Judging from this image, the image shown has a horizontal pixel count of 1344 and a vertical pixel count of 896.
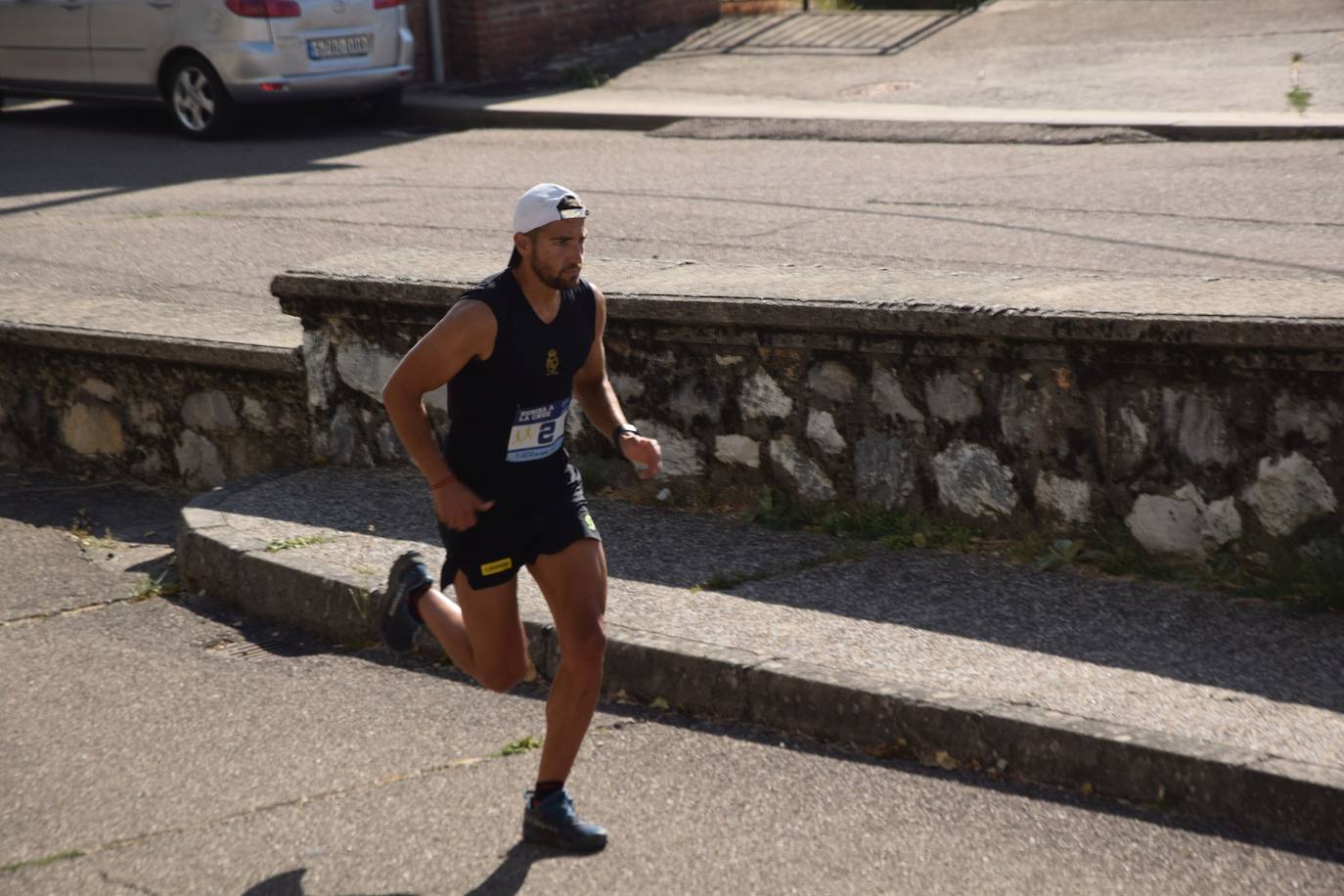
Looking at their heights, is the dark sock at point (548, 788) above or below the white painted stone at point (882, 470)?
below

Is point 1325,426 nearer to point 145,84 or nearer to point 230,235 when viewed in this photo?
point 230,235

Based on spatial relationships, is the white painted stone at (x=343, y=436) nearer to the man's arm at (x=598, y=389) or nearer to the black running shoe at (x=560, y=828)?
the man's arm at (x=598, y=389)

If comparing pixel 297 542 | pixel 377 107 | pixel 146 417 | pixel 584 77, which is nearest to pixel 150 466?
pixel 146 417

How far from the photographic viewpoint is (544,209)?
4.19 metres

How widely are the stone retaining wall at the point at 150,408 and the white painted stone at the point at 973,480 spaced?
3.06 meters

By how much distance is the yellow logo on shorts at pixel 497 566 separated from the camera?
14.4 feet

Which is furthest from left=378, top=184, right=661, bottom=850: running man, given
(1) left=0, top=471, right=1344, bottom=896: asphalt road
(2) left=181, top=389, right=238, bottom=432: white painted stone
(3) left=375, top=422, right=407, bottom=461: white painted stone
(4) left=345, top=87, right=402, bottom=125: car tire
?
(4) left=345, top=87, right=402, bottom=125: car tire

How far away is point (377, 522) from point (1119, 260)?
14.4 feet

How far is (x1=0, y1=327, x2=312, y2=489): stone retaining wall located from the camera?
7676mm

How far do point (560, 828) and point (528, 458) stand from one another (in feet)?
3.08

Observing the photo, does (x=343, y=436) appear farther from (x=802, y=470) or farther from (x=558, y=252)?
(x=558, y=252)

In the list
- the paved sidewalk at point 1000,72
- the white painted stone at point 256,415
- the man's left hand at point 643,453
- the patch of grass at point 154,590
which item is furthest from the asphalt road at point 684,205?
the man's left hand at point 643,453

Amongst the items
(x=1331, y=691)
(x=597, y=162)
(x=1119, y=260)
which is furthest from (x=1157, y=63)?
(x=1331, y=691)

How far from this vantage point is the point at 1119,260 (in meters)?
8.95
